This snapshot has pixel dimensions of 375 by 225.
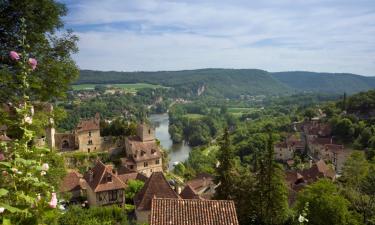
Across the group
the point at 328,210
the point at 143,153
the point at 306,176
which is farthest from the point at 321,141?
the point at 328,210

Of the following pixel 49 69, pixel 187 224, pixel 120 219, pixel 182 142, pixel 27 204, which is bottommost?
pixel 182 142

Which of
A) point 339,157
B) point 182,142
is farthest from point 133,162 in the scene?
point 182,142

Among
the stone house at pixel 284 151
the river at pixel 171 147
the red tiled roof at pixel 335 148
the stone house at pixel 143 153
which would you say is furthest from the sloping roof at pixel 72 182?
the stone house at pixel 284 151

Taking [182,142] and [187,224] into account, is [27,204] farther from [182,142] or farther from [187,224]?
[182,142]

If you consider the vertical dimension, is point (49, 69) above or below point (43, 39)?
below

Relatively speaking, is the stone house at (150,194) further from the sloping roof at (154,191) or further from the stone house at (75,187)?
the stone house at (75,187)

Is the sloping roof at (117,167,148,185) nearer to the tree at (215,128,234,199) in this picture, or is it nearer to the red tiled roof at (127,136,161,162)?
the red tiled roof at (127,136,161,162)

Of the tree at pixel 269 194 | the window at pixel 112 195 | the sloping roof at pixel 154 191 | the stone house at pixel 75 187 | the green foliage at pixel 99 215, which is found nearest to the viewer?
the green foliage at pixel 99 215
